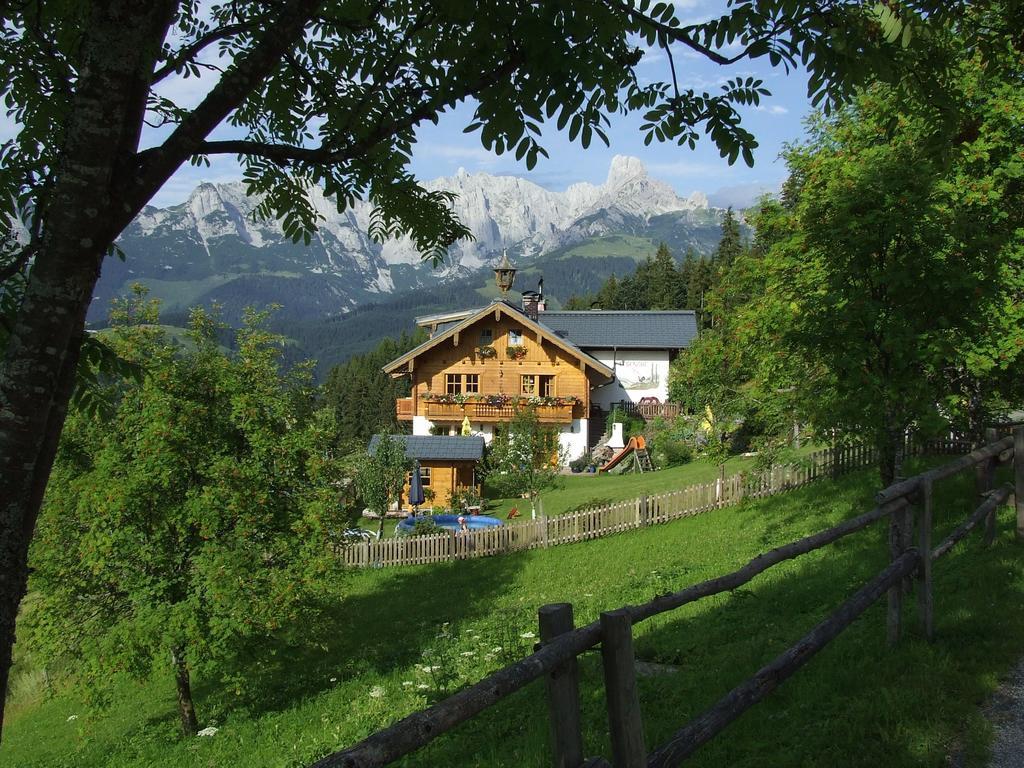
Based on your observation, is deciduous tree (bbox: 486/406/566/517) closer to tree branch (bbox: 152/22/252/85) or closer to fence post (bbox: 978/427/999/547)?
fence post (bbox: 978/427/999/547)

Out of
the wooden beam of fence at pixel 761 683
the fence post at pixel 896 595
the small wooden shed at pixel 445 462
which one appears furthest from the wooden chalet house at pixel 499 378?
the wooden beam of fence at pixel 761 683

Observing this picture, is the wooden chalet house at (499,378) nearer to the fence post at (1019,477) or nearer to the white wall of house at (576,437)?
the white wall of house at (576,437)

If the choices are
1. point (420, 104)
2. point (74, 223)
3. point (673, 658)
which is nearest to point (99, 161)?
point (74, 223)

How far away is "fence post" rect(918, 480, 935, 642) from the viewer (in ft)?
19.5

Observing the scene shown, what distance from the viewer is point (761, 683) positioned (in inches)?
167

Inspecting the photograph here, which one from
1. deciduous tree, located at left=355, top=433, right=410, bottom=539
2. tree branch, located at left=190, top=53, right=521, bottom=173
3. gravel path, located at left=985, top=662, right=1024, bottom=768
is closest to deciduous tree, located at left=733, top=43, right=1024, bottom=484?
gravel path, located at left=985, top=662, right=1024, bottom=768

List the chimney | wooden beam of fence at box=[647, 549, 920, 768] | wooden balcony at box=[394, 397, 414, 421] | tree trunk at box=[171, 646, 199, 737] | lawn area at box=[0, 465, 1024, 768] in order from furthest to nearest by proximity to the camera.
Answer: the chimney → wooden balcony at box=[394, 397, 414, 421] → tree trunk at box=[171, 646, 199, 737] → lawn area at box=[0, 465, 1024, 768] → wooden beam of fence at box=[647, 549, 920, 768]

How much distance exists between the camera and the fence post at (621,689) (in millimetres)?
3318

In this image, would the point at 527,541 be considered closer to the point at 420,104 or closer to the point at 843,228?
the point at 843,228

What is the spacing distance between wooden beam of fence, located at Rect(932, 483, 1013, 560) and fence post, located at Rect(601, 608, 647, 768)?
4.16 meters

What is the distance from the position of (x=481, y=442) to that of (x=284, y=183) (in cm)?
3236

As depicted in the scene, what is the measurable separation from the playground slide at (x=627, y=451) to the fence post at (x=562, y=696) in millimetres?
35855

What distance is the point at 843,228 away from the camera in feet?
30.9

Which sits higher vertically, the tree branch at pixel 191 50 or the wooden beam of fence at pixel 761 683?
the tree branch at pixel 191 50
